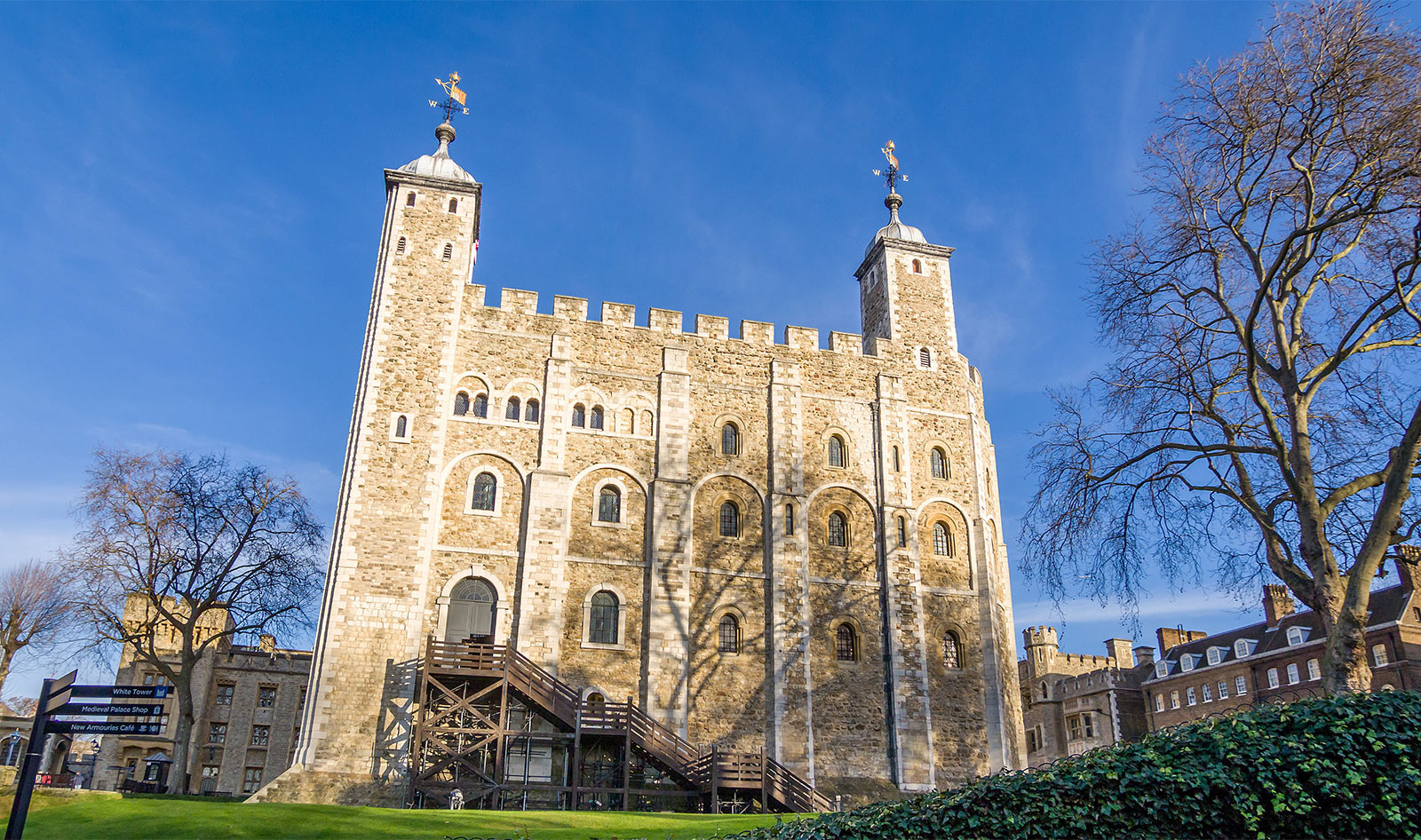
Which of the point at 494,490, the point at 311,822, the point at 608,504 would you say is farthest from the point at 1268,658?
the point at 311,822

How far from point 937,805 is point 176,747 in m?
24.4

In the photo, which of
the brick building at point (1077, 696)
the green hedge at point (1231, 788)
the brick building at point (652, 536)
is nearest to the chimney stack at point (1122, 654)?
the brick building at point (1077, 696)

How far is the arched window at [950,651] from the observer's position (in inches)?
1185

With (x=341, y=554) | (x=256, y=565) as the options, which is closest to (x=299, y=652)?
(x=256, y=565)

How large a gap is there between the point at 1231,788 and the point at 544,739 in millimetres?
17563

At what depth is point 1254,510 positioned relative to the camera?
601 inches

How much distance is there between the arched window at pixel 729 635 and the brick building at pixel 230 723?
21.7m

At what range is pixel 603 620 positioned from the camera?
91.1ft

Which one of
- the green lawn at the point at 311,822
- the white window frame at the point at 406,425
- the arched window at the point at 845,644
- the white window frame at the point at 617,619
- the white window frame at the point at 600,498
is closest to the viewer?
the green lawn at the point at 311,822

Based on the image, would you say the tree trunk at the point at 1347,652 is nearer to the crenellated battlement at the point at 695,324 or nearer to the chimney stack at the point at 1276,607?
the crenellated battlement at the point at 695,324

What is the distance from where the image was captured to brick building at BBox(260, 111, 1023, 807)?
26.0 meters

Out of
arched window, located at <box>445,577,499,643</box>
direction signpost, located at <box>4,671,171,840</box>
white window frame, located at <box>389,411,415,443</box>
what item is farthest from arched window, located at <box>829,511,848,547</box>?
direction signpost, located at <box>4,671,171,840</box>

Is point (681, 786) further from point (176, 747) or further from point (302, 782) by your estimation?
point (176, 747)

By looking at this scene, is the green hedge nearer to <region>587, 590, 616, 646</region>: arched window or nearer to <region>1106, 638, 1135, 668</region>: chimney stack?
<region>587, 590, 616, 646</region>: arched window
